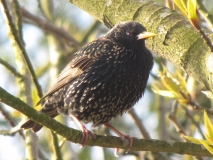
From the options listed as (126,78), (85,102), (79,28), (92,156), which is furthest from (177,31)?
(79,28)

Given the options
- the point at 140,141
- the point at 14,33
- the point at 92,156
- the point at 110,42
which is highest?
the point at 14,33

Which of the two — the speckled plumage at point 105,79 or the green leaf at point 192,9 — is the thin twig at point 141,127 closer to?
the speckled plumage at point 105,79

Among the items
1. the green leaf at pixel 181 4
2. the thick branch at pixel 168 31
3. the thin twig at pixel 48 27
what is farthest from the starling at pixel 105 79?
the green leaf at pixel 181 4

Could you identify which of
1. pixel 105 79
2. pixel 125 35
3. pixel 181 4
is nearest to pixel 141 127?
pixel 105 79

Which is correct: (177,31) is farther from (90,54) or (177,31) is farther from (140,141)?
(90,54)

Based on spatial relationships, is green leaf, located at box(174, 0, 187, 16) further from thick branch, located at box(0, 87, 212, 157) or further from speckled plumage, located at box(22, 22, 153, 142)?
speckled plumage, located at box(22, 22, 153, 142)

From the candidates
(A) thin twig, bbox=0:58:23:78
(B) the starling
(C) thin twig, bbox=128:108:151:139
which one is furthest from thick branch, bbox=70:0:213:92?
(C) thin twig, bbox=128:108:151:139

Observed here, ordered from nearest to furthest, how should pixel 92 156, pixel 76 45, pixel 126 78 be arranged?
1. pixel 126 78
2. pixel 76 45
3. pixel 92 156
